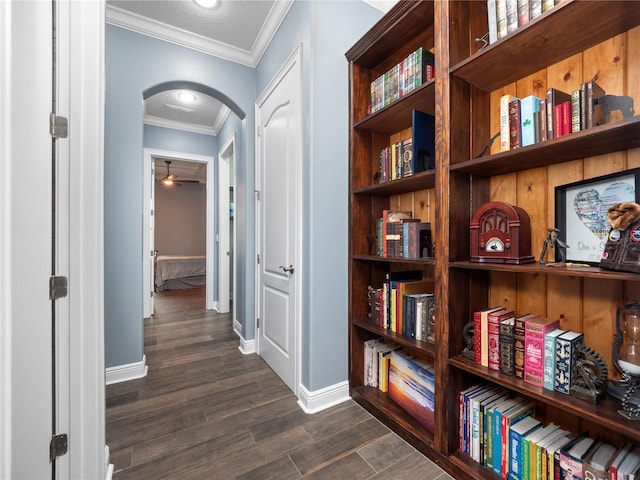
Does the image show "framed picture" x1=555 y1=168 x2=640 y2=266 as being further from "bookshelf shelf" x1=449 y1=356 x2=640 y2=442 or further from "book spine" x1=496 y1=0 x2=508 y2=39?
"book spine" x1=496 y1=0 x2=508 y2=39

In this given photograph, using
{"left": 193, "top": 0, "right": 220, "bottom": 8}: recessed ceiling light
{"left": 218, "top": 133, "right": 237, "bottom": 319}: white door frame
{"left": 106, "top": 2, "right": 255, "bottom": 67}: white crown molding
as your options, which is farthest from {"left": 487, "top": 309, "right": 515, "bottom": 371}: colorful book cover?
{"left": 218, "top": 133, "right": 237, "bottom": 319}: white door frame

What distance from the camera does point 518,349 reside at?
1226 mm

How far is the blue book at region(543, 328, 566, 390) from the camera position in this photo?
111 centimetres

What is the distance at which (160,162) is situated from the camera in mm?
6652

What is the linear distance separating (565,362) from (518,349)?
0.54 ft

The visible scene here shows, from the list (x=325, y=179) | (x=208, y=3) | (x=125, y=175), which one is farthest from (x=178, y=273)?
(x=325, y=179)

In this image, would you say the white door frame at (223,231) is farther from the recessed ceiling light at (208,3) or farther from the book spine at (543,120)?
the book spine at (543,120)

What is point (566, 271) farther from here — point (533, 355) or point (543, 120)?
point (543, 120)

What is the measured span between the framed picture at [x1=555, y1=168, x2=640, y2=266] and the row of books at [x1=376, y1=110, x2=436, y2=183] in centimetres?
64

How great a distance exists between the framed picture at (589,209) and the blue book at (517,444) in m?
0.72

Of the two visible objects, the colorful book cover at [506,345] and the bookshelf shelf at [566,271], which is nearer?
the bookshelf shelf at [566,271]

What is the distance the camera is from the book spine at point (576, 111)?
1.07 m

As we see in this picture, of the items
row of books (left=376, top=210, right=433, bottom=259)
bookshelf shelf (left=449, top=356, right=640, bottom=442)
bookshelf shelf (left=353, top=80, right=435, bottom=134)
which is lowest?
bookshelf shelf (left=449, top=356, right=640, bottom=442)

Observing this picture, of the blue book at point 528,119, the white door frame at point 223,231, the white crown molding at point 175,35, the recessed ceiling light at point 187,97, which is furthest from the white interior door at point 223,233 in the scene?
the blue book at point 528,119
